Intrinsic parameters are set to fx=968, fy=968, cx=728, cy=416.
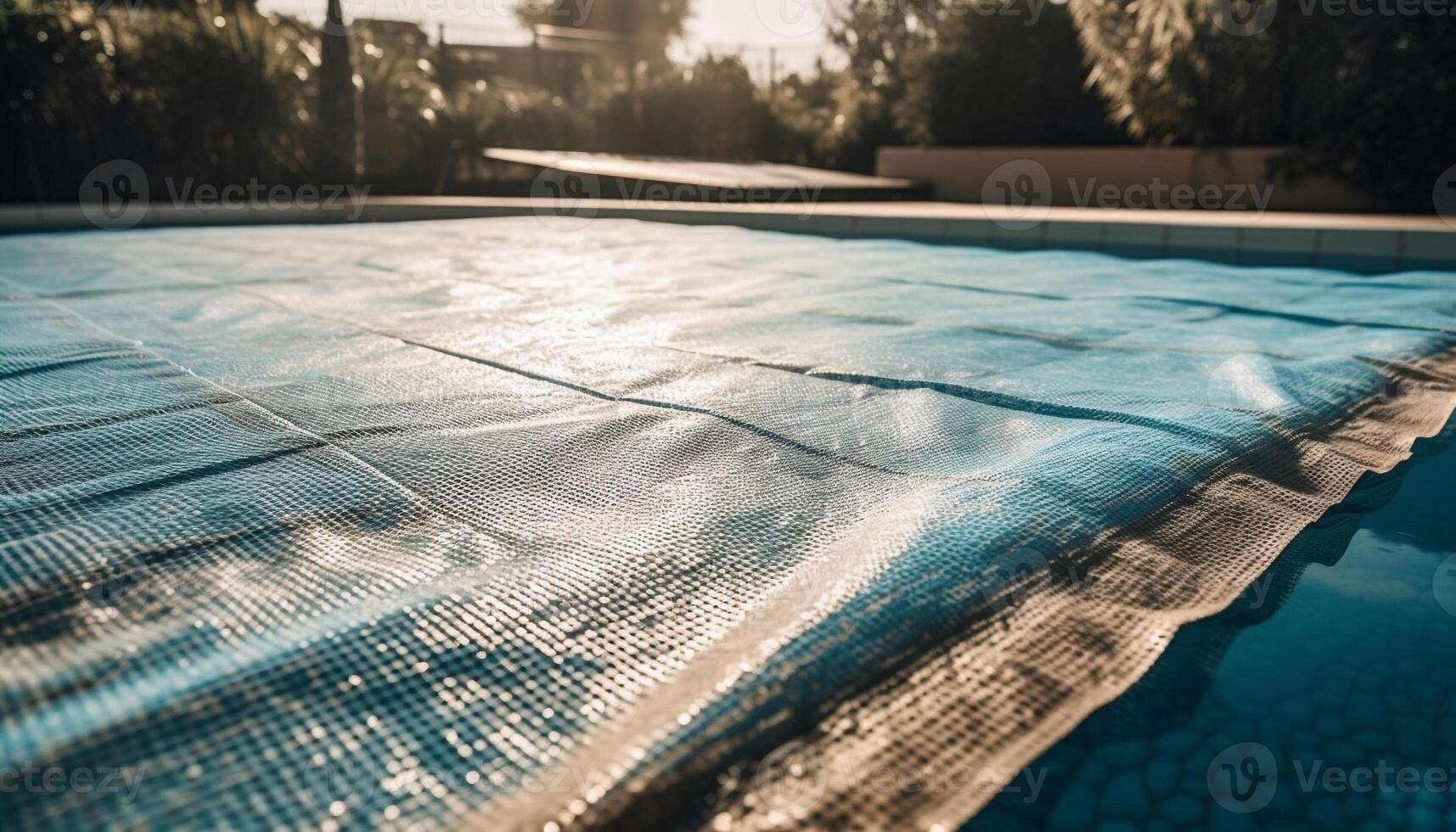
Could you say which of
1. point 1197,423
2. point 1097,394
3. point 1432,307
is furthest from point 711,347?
point 1432,307

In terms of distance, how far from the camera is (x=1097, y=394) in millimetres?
2076

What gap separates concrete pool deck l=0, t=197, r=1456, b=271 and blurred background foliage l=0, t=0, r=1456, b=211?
2.96 feet

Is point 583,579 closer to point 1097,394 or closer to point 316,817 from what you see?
point 316,817

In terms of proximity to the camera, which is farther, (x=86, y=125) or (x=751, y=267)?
(x=86, y=125)

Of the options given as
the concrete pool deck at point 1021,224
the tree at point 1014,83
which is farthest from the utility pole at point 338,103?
the tree at point 1014,83

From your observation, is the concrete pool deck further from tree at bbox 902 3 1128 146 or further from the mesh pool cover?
tree at bbox 902 3 1128 146

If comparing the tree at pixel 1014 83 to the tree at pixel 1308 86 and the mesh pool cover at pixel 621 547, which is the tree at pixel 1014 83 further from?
the mesh pool cover at pixel 621 547

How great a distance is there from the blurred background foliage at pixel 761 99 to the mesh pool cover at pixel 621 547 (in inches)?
199

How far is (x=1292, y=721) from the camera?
1.18 meters

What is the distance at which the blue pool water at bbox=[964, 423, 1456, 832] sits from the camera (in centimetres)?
103

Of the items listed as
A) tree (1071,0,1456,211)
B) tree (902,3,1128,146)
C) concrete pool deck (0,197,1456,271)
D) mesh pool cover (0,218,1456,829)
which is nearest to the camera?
mesh pool cover (0,218,1456,829)

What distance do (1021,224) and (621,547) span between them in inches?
195

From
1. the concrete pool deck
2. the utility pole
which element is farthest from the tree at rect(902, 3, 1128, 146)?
the utility pole

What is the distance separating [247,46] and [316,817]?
9.45 metres
